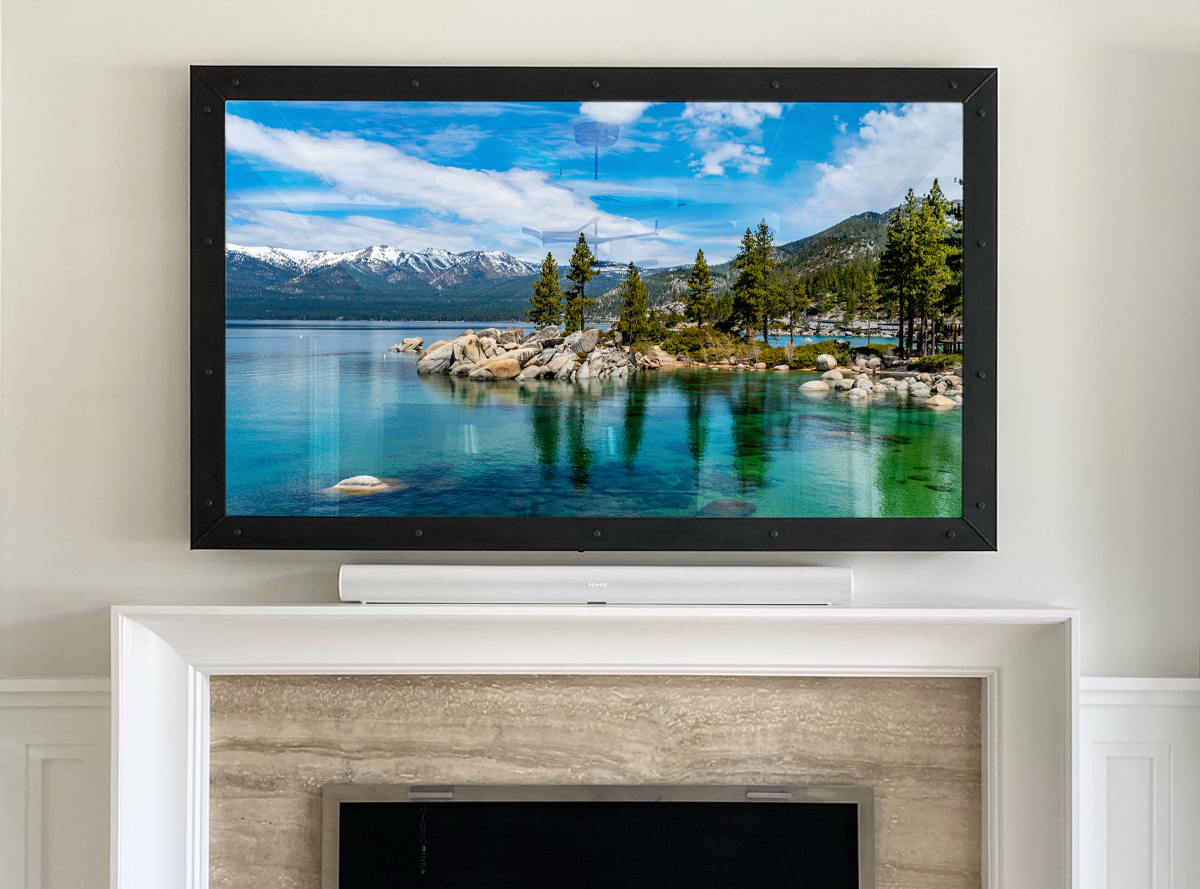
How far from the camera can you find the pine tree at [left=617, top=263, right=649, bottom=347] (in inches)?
56.6

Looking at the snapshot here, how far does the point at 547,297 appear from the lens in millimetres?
1436

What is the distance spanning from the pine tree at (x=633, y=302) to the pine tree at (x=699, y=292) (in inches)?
3.0

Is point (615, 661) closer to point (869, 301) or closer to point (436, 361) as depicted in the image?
point (436, 361)

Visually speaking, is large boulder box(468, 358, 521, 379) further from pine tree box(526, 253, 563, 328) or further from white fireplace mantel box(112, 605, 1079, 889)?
white fireplace mantel box(112, 605, 1079, 889)

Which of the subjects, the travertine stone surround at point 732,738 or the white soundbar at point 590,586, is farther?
the travertine stone surround at point 732,738

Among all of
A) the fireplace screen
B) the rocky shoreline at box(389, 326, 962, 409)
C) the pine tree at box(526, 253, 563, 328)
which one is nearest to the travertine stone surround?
the fireplace screen

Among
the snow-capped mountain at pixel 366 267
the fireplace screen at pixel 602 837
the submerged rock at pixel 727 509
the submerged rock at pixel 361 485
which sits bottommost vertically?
the fireplace screen at pixel 602 837

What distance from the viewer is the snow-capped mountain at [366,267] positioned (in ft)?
4.66
